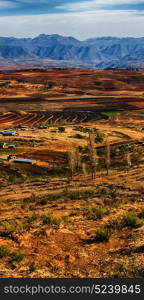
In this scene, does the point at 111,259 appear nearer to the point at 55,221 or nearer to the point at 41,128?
the point at 55,221

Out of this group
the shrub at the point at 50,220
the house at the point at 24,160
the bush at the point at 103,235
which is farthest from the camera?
the house at the point at 24,160

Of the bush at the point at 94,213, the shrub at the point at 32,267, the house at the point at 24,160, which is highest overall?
the shrub at the point at 32,267

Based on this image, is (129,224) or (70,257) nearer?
(70,257)

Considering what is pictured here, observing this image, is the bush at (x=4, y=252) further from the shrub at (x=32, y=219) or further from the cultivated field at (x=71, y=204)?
the shrub at (x=32, y=219)

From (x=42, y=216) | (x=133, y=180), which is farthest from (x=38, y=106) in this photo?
(x=42, y=216)

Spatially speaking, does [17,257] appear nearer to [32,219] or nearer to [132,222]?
[32,219]

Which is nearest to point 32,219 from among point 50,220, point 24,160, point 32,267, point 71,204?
point 50,220

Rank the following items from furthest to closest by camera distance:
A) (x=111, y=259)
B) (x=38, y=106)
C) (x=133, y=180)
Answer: (x=38, y=106) < (x=133, y=180) < (x=111, y=259)

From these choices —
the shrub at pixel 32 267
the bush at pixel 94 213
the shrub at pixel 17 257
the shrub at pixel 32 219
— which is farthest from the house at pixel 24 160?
the shrub at pixel 32 267
